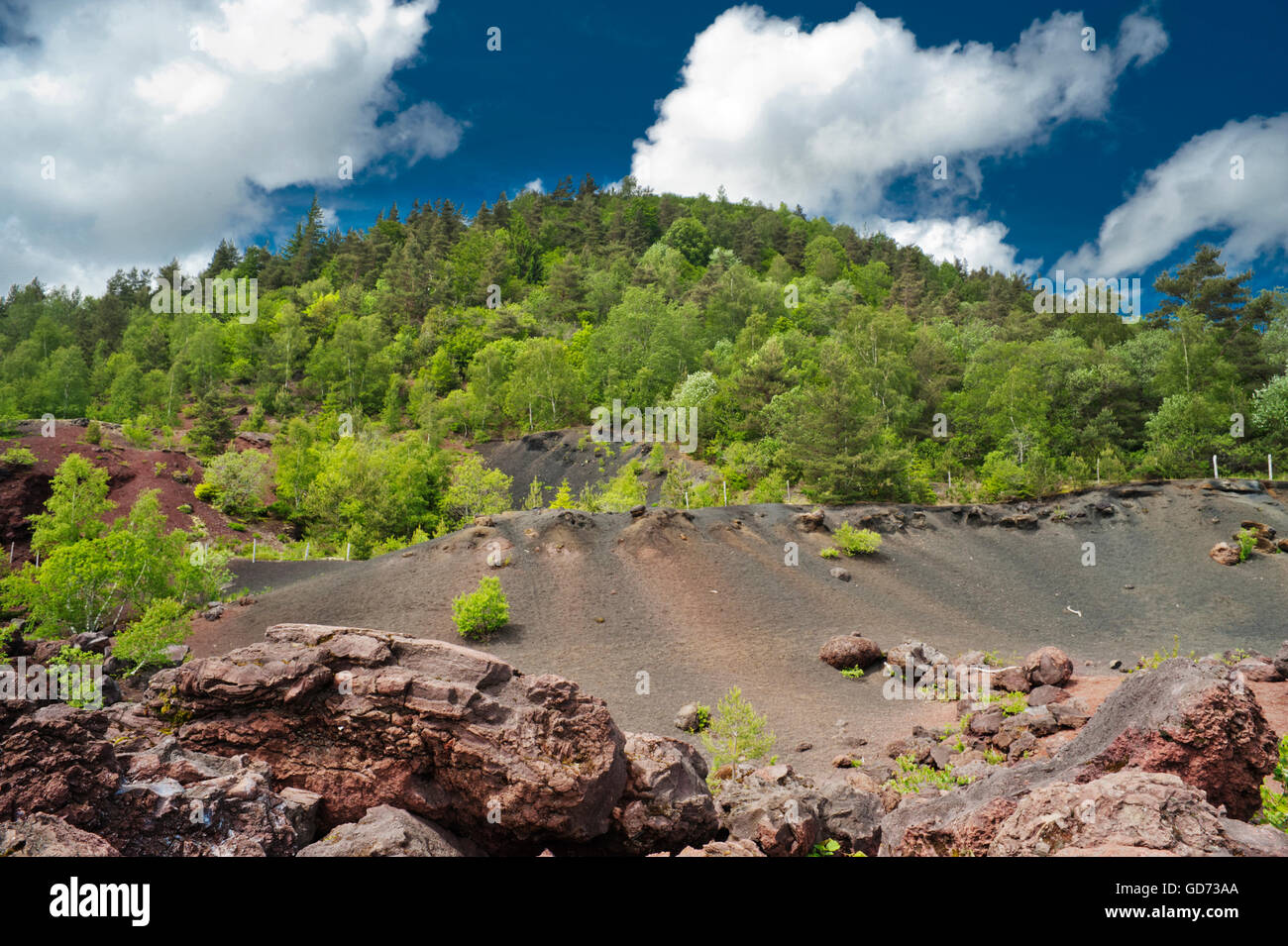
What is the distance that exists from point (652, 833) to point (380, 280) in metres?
95.5

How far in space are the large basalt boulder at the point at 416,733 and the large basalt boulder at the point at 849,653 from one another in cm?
1398

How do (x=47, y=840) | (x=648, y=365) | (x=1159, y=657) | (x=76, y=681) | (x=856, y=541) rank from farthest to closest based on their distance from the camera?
(x=648, y=365), (x=856, y=541), (x=1159, y=657), (x=76, y=681), (x=47, y=840)

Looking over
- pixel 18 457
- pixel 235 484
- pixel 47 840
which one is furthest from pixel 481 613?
pixel 18 457

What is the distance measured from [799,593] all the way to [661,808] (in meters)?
18.3

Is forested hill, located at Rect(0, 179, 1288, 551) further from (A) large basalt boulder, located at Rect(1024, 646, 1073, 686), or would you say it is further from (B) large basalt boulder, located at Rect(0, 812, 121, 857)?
(B) large basalt boulder, located at Rect(0, 812, 121, 857)

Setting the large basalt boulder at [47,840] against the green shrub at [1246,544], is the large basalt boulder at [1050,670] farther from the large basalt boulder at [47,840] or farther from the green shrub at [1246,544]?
the green shrub at [1246,544]

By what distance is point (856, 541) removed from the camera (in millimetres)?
27438

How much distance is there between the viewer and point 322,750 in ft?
23.5

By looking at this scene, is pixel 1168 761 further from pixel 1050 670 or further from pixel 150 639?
pixel 150 639

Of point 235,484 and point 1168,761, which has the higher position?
point 235,484

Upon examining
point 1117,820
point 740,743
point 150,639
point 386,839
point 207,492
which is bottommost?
point 740,743

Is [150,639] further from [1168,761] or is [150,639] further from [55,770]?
[1168,761]

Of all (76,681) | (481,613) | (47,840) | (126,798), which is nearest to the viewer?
(47,840)

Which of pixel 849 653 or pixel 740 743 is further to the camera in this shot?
pixel 849 653
